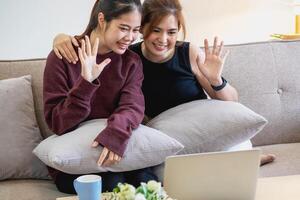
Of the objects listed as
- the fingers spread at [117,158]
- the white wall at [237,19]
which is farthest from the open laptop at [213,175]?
the white wall at [237,19]

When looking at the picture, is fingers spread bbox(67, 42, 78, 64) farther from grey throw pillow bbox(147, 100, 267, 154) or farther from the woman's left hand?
the woman's left hand

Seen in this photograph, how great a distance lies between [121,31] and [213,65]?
40cm

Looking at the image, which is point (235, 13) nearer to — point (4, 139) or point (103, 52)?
point (103, 52)

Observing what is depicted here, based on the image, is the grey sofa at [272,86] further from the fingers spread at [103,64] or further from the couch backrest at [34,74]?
the couch backrest at [34,74]

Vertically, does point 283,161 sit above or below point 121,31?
below

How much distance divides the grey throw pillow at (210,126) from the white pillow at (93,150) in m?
0.08

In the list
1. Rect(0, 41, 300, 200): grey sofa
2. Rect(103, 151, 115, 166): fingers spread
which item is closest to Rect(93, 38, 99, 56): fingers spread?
Rect(103, 151, 115, 166): fingers spread

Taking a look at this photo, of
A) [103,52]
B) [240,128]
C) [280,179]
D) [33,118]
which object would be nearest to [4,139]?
[33,118]

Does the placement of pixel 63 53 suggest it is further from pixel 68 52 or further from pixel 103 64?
pixel 103 64

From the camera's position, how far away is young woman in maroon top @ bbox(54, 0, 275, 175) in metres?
1.78

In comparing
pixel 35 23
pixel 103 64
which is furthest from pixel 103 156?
pixel 35 23

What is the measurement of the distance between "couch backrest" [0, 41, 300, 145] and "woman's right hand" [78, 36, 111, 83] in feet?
2.36

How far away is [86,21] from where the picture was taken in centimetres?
251

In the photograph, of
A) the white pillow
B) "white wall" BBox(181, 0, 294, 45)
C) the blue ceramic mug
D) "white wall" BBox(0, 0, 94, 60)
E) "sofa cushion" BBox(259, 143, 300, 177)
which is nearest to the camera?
the blue ceramic mug
